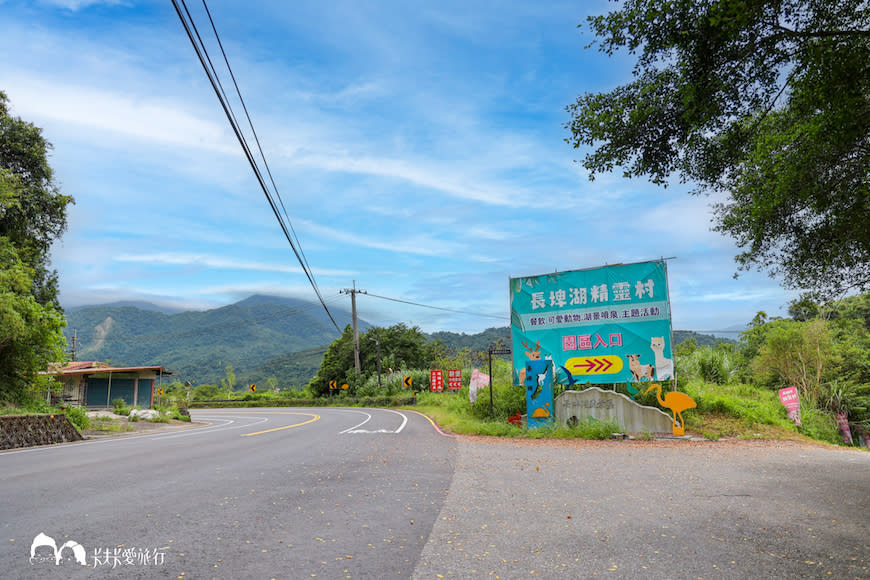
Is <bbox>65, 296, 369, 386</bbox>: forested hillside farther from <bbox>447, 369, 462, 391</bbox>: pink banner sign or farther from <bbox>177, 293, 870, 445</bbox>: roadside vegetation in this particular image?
<bbox>177, 293, 870, 445</bbox>: roadside vegetation

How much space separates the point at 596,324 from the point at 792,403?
7136 millimetres

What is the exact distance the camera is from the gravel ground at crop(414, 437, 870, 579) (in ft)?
13.6

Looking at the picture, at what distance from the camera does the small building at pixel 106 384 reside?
33688 millimetres

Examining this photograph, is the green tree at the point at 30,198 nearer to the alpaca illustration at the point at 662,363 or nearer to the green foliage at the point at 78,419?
the green foliage at the point at 78,419

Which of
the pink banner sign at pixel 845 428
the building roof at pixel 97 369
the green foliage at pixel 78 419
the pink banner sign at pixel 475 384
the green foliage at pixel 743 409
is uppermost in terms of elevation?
the building roof at pixel 97 369

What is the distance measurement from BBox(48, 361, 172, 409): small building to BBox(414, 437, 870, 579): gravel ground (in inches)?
1244

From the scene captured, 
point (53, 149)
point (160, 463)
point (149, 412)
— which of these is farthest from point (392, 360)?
point (160, 463)

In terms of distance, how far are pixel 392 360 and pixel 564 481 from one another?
147ft

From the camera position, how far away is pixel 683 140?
23.3 feet

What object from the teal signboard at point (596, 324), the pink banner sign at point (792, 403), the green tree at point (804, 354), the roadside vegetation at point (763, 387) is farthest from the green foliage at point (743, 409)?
the green tree at point (804, 354)

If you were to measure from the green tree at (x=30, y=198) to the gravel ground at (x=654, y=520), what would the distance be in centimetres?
2045

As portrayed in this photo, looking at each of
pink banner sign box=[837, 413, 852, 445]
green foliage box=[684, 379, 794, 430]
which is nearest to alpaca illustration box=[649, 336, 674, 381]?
green foliage box=[684, 379, 794, 430]

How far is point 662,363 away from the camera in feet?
50.5

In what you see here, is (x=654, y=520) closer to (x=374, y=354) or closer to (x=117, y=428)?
(x=117, y=428)
